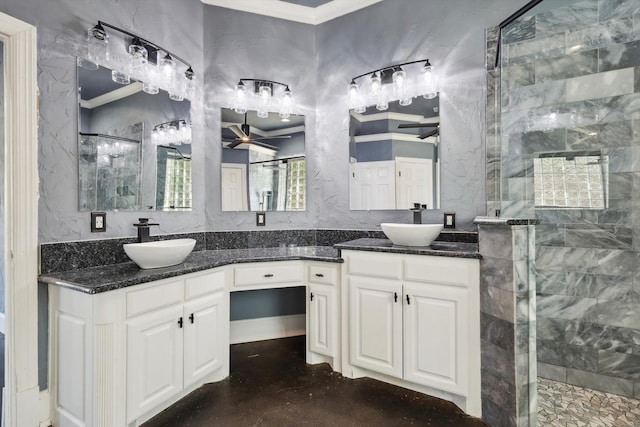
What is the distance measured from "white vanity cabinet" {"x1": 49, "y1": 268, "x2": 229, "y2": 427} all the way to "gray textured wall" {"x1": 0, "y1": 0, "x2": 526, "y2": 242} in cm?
58

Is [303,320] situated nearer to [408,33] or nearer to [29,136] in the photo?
Result: [29,136]

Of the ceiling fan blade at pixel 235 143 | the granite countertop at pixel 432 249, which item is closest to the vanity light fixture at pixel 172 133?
the ceiling fan blade at pixel 235 143

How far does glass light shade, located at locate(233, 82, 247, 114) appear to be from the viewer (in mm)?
2635

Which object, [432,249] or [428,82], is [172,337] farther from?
[428,82]

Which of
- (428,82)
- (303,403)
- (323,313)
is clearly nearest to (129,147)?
(323,313)

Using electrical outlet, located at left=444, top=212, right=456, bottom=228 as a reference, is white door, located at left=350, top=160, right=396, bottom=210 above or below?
above

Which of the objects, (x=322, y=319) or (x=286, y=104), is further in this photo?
(x=286, y=104)

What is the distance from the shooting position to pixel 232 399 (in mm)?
1922

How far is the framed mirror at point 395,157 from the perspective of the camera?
2.44 meters

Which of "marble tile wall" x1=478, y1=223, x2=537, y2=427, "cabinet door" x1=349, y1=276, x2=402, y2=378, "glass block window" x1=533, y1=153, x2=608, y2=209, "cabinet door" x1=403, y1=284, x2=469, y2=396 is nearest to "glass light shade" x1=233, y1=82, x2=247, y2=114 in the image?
"cabinet door" x1=349, y1=276, x2=402, y2=378

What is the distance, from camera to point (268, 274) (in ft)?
7.45

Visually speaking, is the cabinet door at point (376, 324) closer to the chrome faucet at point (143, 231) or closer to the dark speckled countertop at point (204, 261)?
the dark speckled countertop at point (204, 261)

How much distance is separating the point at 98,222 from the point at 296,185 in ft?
4.81

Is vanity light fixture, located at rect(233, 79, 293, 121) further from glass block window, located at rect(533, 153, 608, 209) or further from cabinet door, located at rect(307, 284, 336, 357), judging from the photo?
glass block window, located at rect(533, 153, 608, 209)
